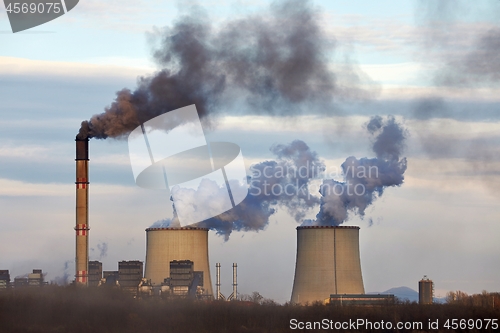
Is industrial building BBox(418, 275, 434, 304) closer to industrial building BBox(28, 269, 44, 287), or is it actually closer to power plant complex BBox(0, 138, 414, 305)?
power plant complex BBox(0, 138, 414, 305)

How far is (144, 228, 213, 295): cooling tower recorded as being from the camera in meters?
47.2

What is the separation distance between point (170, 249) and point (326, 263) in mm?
8444

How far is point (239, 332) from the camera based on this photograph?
41.9m

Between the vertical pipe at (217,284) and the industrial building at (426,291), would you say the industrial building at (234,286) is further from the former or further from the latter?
the industrial building at (426,291)

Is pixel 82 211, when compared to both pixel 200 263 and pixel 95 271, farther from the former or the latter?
pixel 95 271

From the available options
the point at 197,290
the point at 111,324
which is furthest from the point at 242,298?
the point at 111,324

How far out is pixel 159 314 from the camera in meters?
42.8

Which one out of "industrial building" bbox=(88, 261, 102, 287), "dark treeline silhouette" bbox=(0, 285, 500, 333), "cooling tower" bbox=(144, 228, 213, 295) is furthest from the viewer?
"industrial building" bbox=(88, 261, 102, 287)

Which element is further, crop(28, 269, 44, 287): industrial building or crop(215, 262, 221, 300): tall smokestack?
crop(215, 262, 221, 300): tall smokestack

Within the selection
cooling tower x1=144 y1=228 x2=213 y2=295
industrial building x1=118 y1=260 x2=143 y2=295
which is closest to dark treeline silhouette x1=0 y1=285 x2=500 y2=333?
cooling tower x1=144 y1=228 x2=213 y2=295

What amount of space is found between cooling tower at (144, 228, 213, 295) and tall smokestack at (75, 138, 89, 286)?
3477 millimetres

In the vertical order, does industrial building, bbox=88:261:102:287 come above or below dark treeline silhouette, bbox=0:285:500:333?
above

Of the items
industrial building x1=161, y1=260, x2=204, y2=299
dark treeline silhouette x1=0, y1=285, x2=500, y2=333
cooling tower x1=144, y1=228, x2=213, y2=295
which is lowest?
dark treeline silhouette x1=0, y1=285, x2=500, y2=333

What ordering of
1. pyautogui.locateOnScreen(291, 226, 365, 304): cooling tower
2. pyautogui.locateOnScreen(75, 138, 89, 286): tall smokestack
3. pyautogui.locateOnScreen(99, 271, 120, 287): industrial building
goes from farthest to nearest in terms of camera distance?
pyautogui.locateOnScreen(99, 271, 120, 287): industrial building, pyautogui.locateOnScreen(75, 138, 89, 286): tall smokestack, pyautogui.locateOnScreen(291, 226, 365, 304): cooling tower
